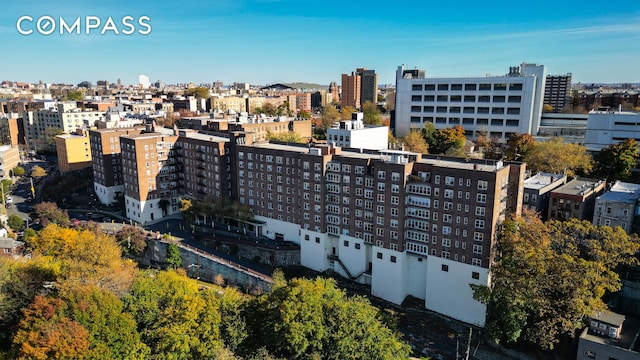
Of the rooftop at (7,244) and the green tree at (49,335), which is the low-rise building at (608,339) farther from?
the rooftop at (7,244)

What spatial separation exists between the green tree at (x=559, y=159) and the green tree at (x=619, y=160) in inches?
102

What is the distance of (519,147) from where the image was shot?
89.4 meters

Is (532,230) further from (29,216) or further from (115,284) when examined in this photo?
(29,216)

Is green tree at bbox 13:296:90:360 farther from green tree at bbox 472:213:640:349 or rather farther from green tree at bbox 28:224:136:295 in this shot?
green tree at bbox 472:213:640:349

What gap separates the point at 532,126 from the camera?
108 meters

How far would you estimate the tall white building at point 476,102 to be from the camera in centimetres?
10575

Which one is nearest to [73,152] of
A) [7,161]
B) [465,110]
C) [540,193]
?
[7,161]

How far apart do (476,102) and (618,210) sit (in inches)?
2239

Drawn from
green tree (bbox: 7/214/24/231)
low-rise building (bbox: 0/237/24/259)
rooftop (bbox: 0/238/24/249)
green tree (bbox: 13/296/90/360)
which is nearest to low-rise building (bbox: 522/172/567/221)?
green tree (bbox: 13/296/90/360)

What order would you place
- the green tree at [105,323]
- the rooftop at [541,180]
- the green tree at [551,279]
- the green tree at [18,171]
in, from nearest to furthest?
1. the green tree at [105,323]
2. the green tree at [551,279]
3. the rooftop at [541,180]
4. the green tree at [18,171]

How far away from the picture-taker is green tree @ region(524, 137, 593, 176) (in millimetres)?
79875

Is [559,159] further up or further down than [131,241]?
further up

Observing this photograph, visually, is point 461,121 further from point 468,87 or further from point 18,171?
point 18,171

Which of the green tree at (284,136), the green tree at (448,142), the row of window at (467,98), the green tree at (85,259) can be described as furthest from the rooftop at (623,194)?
the green tree at (284,136)
